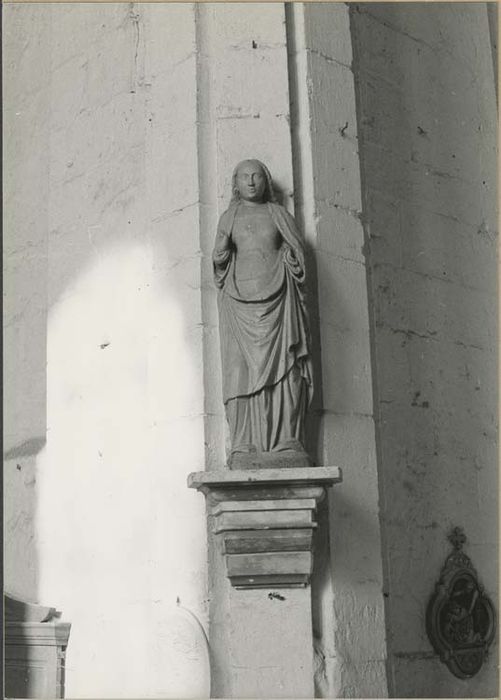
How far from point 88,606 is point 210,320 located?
4.57ft

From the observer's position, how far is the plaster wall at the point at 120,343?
13.3ft

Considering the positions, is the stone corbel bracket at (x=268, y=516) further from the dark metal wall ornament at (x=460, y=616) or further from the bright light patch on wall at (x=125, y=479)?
the dark metal wall ornament at (x=460, y=616)

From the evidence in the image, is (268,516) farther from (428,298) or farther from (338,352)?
(428,298)

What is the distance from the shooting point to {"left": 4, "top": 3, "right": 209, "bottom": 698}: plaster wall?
4066 millimetres

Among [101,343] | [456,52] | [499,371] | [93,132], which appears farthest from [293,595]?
[456,52]

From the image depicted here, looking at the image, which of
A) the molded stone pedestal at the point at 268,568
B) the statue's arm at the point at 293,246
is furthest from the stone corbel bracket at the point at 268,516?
the statue's arm at the point at 293,246

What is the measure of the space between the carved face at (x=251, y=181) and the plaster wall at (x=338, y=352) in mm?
221

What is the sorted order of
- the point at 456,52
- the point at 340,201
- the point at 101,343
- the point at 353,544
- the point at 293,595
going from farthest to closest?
the point at 456,52
the point at 101,343
the point at 340,201
the point at 353,544
the point at 293,595

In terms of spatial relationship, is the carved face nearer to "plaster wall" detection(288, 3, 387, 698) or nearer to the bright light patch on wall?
"plaster wall" detection(288, 3, 387, 698)

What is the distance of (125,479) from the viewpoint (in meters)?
4.45

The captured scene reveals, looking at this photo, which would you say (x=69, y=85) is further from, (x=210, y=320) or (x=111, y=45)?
(x=210, y=320)

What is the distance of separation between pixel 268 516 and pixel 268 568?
0.61ft

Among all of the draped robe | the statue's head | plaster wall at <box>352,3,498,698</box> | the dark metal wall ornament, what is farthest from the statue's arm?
the dark metal wall ornament

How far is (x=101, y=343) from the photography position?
4.68 m
